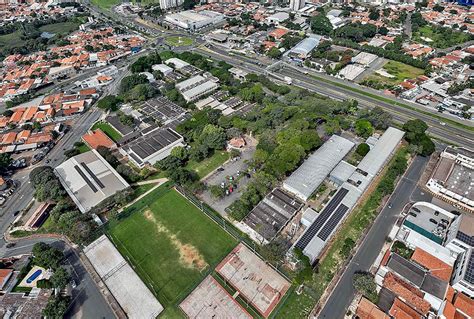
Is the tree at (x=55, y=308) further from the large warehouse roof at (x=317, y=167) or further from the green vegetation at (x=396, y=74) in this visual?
the green vegetation at (x=396, y=74)

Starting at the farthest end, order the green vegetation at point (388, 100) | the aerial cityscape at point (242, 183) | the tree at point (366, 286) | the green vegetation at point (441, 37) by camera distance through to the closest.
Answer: the green vegetation at point (441, 37) → the green vegetation at point (388, 100) → the aerial cityscape at point (242, 183) → the tree at point (366, 286)

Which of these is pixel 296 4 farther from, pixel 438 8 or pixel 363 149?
pixel 363 149

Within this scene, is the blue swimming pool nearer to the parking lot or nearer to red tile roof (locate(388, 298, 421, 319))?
the parking lot

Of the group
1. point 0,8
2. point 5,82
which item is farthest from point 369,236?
point 0,8

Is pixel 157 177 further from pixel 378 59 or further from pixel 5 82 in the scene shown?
pixel 378 59

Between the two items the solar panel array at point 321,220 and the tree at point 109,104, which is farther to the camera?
the tree at point 109,104

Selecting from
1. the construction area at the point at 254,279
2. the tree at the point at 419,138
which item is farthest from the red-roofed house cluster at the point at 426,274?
the tree at the point at 419,138
